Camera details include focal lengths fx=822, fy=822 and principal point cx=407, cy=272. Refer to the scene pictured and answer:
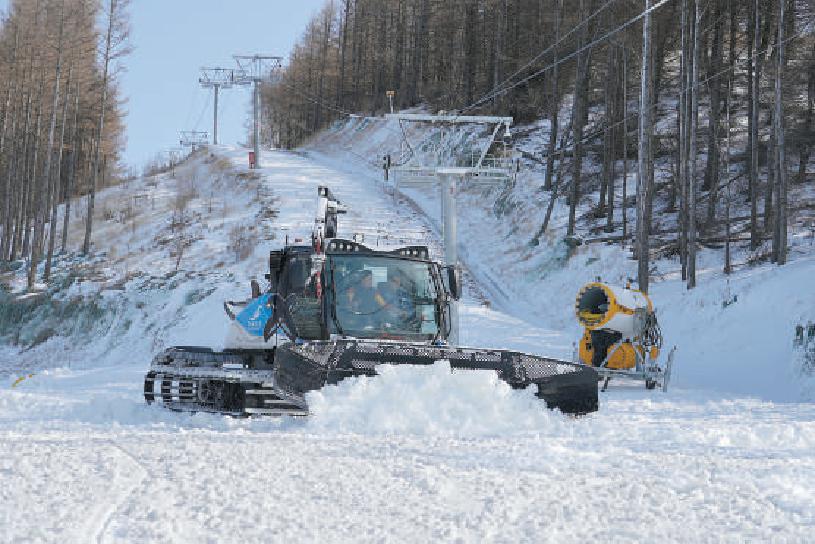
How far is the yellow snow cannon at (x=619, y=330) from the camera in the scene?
1388 centimetres

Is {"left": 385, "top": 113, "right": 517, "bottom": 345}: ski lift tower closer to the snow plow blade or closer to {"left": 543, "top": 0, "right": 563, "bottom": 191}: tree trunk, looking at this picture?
{"left": 543, "top": 0, "right": 563, "bottom": 191}: tree trunk

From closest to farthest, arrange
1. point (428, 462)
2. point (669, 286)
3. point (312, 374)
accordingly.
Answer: point (428, 462), point (312, 374), point (669, 286)

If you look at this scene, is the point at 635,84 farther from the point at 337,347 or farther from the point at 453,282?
the point at 337,347

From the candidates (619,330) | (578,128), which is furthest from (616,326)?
(578,128)

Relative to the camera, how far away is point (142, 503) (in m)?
4.97

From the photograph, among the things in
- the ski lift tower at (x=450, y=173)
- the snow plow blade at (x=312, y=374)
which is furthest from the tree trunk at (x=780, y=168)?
the snow plow blade at (x=312, y=374)

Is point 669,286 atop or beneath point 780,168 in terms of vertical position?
beneath

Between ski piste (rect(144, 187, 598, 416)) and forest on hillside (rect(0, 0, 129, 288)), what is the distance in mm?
27224

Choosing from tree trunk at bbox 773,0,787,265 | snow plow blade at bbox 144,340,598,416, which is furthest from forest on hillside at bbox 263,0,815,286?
snow plow blade at bbox 144,340,598,416

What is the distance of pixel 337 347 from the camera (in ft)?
27.5

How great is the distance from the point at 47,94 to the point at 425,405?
37532 millimetres

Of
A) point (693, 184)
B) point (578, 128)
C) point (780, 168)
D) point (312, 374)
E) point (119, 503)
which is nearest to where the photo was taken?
point (119, 503)

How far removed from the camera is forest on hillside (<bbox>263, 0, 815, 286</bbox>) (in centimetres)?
2302

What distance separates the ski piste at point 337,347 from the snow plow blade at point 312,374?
0.01 meters
